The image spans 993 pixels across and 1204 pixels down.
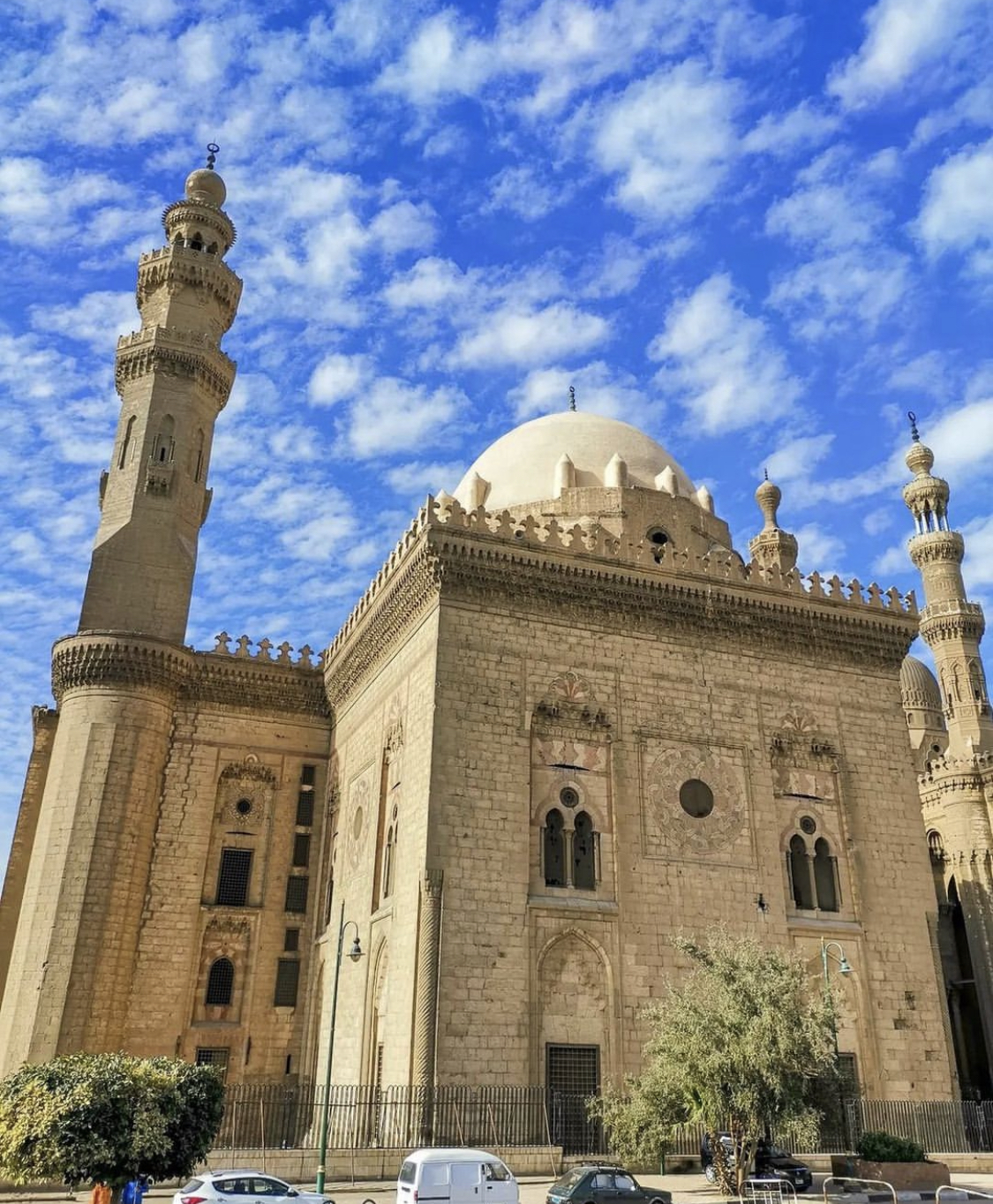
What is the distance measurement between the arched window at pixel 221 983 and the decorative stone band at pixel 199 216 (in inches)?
739

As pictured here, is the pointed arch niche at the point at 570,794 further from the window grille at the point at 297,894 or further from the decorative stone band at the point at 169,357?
the decorative stone band at the point at 169,357

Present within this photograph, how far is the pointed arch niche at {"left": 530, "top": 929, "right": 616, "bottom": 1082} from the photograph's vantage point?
17281 mm

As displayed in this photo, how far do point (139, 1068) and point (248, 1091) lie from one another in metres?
11.3

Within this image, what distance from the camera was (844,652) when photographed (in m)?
22.4

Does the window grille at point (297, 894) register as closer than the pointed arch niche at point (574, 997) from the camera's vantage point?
No

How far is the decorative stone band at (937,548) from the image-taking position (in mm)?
35156

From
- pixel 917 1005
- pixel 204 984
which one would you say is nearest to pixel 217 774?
pixel 204 984

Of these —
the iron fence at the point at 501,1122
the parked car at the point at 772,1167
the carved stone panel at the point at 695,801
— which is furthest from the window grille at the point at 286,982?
the parked car at the point at 772,1167

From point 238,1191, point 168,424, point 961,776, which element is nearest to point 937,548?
point 961,776

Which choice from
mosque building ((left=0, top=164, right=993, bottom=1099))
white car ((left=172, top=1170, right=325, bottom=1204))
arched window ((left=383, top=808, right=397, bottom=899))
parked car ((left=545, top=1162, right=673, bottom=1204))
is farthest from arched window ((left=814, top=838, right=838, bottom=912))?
white car ((left=172, top=1170, right=325, bottom=1204))

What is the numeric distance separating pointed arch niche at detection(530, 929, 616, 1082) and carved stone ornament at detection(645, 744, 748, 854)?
8.10 feet

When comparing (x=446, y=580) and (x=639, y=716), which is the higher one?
(x=446, y=580)

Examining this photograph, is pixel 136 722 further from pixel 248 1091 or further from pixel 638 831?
pixel 638 831

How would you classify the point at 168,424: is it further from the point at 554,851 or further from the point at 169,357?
the point at 554,851
